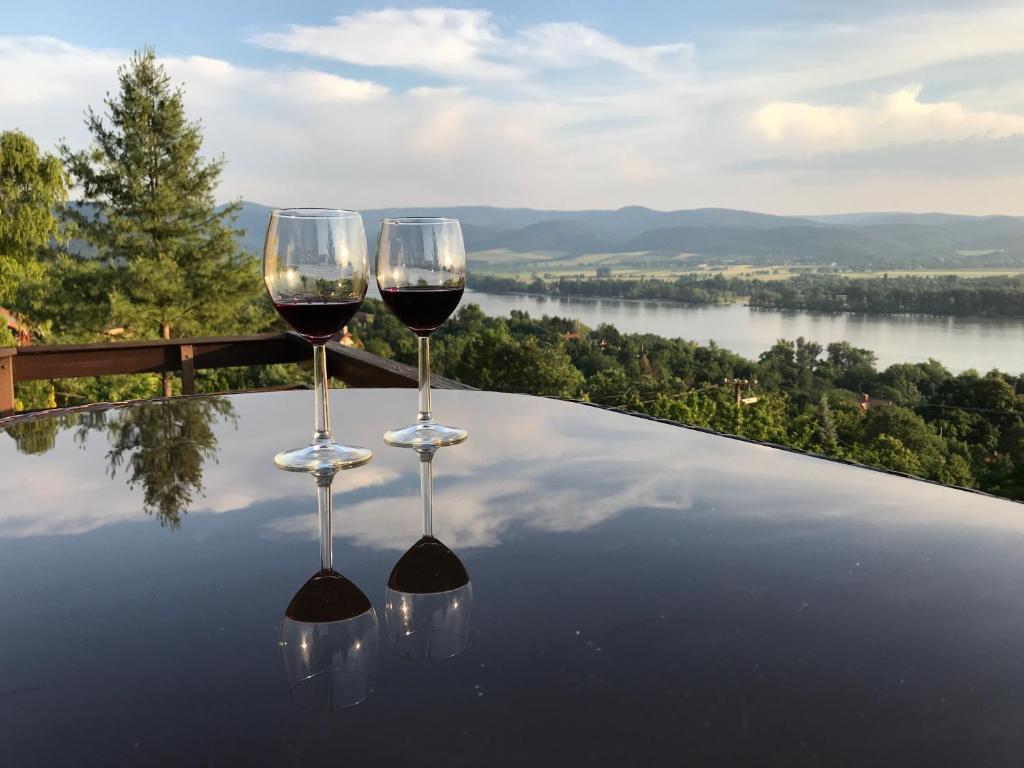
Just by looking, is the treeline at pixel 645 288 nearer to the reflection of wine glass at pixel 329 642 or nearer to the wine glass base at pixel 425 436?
the wine glass base at pixel 425 436

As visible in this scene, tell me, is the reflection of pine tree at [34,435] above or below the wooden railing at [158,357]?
above

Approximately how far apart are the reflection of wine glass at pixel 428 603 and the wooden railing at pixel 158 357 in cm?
238

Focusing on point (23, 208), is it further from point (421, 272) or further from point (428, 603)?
point (428, 603)

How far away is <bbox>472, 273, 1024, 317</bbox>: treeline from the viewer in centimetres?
1160

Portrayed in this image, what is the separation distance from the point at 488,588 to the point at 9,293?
22724 mm

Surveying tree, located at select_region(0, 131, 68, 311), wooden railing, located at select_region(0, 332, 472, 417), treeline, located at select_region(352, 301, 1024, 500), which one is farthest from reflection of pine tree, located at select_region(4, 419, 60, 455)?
tree, located at select_region(0, 131, 68, 311)

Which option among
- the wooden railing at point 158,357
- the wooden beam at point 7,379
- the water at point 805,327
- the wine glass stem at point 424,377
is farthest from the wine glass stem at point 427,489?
the water at point 805,327

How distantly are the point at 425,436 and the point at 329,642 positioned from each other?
1.86 ft

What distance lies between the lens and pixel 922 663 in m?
0.40

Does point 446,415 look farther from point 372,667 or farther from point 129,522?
point 372,667

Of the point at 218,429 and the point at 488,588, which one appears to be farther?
the point at 218,429

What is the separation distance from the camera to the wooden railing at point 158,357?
2959 mm

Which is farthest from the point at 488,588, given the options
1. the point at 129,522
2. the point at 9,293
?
the point at 9,293

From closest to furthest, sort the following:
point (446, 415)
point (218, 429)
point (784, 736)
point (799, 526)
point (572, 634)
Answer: point (784, 736) < point (572, 634) < point (799, 526) < point (218, 429) < point (446, 415)
